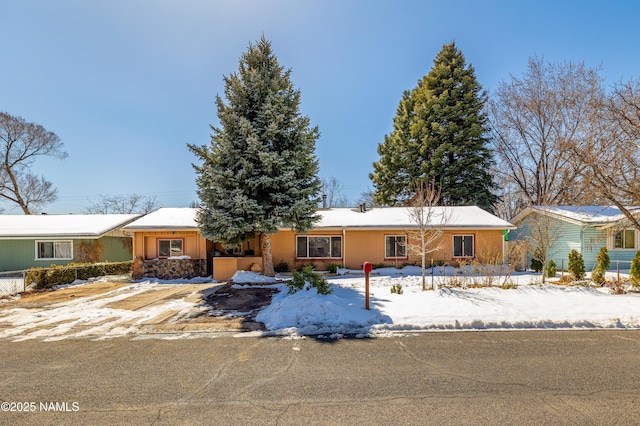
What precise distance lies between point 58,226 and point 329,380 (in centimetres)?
2281

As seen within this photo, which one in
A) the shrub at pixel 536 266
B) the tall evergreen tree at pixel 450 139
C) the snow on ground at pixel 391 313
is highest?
the tall evergreen tree at pixel 450 139

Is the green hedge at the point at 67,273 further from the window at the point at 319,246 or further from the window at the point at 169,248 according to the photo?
the window at the point at 319,246

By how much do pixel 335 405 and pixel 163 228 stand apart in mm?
14346

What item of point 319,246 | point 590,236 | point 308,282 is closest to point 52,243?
point 319,246

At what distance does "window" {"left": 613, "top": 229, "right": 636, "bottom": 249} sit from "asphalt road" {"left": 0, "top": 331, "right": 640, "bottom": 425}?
1431 centimetres

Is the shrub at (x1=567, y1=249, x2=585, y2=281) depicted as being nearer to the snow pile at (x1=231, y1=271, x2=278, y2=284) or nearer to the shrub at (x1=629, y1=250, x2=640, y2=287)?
the shrub at (x1=629, y1=250, x2=640, y2=287)

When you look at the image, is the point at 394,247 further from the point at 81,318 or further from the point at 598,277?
the point at 81,318

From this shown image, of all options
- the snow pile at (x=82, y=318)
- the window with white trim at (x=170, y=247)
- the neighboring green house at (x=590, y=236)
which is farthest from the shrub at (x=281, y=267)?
the neighboring green house at (x=590, y=236)

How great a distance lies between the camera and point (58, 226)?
64.6 ft

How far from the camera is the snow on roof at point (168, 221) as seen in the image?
15.4m

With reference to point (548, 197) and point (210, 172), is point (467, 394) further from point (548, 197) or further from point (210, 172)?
point (548, 197)

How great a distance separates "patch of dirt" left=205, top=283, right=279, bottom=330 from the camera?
24.6ft

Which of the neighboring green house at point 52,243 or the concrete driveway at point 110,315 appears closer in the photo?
the concrete driveway at point 110,315

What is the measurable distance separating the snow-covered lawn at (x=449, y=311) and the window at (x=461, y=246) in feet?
25.0
